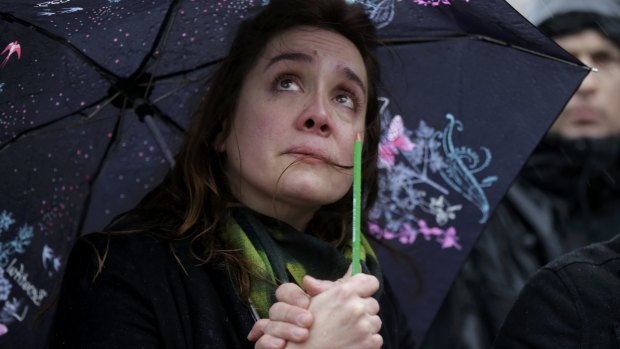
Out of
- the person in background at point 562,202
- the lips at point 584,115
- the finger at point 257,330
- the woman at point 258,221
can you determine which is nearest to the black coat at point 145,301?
the woman at point 258,221

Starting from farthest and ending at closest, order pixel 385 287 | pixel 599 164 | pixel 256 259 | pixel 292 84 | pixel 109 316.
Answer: pixel 599 164, pixel 385 287, pixel 292 84, pixel 256 259, pixel 109 316

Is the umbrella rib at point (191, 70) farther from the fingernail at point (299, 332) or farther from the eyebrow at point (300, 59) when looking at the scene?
the fingernail at point (299, 332)

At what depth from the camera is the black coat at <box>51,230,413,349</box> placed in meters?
1.93

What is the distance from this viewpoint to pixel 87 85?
2408 mm

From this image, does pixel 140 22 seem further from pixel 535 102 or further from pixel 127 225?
pixel 535 102

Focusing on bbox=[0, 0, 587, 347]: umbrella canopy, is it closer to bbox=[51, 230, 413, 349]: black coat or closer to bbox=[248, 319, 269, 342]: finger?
bbox=[51, 230, 413, 349]: black coat

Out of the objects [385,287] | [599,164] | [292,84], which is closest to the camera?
[292,84]

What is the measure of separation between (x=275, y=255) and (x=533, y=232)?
201 centimetres

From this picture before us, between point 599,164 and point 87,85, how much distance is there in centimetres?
231

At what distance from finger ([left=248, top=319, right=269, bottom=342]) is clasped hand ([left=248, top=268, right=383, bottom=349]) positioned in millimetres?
55

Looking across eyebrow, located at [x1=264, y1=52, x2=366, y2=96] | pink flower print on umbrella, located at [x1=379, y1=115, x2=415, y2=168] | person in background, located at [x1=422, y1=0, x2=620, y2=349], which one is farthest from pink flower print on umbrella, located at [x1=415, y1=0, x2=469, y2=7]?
person in background, located at [x1=422, y1=0, x2=620, y2=349]

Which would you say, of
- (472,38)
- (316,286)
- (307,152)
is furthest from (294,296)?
(472,38)

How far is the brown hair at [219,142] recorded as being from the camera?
7.24 feet

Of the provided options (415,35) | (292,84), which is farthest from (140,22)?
(415,35)
